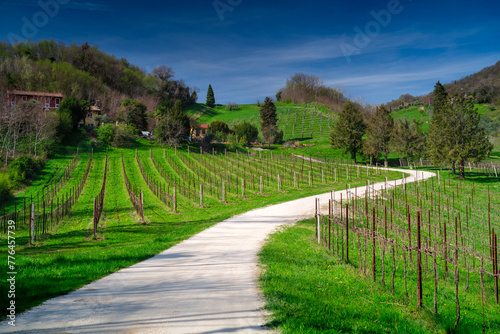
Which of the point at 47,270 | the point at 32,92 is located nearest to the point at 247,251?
the point at 47,270

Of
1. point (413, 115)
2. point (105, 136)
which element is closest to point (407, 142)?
point (413, 115)

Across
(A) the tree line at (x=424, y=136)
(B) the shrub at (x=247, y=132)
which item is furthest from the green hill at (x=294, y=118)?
(A) the tree line at (x=424, y=136)

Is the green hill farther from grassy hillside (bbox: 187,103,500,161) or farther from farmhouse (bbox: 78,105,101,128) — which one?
farmhouse (bbox: 78,105,101,128)

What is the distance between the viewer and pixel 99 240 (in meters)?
14.2

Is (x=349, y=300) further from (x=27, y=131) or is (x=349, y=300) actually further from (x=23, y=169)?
(x=27, y=131)

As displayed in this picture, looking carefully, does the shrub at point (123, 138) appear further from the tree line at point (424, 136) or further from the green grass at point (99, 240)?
the tree line at point (424, 136)

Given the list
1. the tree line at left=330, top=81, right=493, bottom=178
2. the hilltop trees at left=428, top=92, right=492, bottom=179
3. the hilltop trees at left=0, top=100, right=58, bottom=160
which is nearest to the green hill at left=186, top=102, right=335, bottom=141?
the tree line at left=330, top=81, right=493, bottom=178

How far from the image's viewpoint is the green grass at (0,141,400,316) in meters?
7.26

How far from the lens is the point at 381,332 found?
5.10m

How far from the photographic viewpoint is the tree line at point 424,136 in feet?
118

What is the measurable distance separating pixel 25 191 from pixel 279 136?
175ft

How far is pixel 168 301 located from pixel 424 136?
61.2 m

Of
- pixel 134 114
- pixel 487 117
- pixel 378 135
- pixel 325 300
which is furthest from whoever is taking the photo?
pixel 487 117

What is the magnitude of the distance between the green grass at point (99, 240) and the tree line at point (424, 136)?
1121 cm
